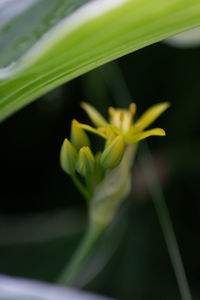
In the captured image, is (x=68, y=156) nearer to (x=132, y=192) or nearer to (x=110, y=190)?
(x=110, y=190)

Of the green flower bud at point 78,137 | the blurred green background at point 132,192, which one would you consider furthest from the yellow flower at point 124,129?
the blurred green background at point 132,192

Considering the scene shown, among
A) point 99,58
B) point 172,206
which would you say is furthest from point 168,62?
point 99,58

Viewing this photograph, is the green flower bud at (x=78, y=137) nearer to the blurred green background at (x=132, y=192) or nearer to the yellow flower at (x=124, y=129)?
the yellow flower at (x=124, y=129)

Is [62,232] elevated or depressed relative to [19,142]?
depressed

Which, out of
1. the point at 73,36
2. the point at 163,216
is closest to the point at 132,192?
the point at 163,216

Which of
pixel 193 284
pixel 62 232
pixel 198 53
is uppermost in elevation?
pixel 198 53

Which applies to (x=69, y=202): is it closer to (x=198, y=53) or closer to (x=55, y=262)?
(x=55, y=262)

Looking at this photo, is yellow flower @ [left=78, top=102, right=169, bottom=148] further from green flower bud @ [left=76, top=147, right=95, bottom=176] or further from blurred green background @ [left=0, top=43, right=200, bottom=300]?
blurred green background @ [left=0, top=43, right=200, bottom=300]
